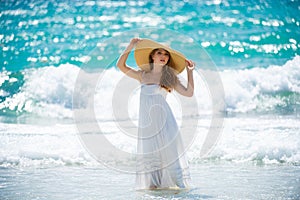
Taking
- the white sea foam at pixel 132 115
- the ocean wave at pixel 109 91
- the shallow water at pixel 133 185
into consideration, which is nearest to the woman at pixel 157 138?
the shallow water at pixel 133 185

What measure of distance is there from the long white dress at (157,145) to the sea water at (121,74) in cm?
168

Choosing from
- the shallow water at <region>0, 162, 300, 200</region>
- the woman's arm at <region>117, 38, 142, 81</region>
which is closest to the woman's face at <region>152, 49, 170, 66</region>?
the woman's arm at <region>117, 38, 142, 81</region>

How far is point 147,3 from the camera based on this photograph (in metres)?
8.22

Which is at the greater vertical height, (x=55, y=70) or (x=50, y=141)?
(x=55, y=70)

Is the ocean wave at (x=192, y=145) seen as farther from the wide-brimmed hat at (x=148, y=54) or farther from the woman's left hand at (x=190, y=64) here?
the woman's left hand at (x=190, y=64)

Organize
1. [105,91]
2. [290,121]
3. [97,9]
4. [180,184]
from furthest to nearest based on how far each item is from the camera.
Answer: [97,9] → [105,91] → [290,121] → [180,184]

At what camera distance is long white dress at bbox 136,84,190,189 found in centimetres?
317

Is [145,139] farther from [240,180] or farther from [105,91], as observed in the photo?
[105,91]

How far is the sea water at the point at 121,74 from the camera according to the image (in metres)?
5.59

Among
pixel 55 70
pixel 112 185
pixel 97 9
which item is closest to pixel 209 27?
pixel 97 9

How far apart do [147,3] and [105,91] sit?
2162 millimetres

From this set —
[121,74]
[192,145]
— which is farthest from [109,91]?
[192,145]

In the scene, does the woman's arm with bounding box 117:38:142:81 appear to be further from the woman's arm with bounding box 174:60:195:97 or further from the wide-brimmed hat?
the woman's arm with bounding box 174:60:195:97

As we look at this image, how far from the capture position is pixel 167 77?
10.7ft
